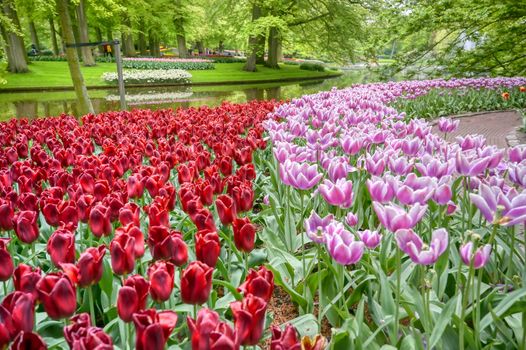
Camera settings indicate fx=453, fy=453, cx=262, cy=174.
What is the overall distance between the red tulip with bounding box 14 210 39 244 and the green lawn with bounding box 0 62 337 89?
21089mm

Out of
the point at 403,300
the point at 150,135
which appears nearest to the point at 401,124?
the point at 403,300

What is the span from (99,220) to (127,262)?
1.64ft

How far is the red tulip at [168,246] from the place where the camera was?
1.71 metres

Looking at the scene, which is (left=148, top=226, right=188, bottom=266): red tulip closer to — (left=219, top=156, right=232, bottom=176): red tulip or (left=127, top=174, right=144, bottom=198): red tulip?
(left=127, top=174, right=144, bottom=198): red tulip

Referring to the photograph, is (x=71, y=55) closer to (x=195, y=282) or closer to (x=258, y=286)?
(x=195, y=282)

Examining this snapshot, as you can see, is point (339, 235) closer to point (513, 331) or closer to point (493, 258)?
point (513, 331)

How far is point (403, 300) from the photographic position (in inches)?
73.0

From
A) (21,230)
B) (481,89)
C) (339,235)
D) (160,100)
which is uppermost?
(339,235)

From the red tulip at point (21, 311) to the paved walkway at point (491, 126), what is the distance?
23.6ft

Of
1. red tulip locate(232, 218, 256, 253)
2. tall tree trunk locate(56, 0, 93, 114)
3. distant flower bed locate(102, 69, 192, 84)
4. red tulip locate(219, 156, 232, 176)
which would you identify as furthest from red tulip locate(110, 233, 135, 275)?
distant flower bed locate(102, 69, 192, 84)

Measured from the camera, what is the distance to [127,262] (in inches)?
63.7

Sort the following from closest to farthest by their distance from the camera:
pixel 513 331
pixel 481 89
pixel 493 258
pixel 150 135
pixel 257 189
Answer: pixel 513 331 < pixel 493 258 < pixel 257 189 < pixel 150 135 < pixel 481 89

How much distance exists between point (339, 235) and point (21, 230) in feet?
4.48

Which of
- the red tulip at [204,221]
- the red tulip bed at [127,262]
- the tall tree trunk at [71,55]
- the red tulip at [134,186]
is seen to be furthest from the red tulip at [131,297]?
the tall tree trunk at [71,55]
